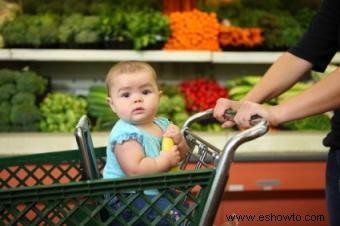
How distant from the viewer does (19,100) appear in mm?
2715

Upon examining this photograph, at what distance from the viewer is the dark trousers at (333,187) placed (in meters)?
1.41

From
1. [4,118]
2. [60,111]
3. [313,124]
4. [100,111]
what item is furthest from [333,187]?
[4,118]

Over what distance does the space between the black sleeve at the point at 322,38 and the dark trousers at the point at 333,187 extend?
26 cm

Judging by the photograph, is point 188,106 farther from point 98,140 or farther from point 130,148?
point 130,148

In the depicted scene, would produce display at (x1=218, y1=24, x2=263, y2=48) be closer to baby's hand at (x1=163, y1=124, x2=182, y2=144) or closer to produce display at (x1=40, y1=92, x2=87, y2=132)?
produce display at (x1=40, y1=92, x2=87, y2=132)

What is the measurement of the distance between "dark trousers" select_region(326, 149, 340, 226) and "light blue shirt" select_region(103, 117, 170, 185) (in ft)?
1.61

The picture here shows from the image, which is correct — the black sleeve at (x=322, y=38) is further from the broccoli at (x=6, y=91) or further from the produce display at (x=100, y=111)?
the broccoli at (x=6, y=91)

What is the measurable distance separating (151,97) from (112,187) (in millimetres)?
392

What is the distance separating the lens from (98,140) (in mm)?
2543

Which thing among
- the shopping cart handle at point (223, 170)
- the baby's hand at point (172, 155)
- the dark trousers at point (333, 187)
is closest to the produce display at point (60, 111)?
the baby's hand at point (172, 155)

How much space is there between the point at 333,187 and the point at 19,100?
1.82m

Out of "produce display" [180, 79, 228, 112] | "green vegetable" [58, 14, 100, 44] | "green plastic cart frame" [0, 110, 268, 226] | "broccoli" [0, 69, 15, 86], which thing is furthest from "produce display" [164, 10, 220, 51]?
"green plastic cart frame" [0, 110, 268, 226]

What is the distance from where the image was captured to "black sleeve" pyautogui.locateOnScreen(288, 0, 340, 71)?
1383mm

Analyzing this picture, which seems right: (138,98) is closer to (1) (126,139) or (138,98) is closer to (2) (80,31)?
(1) (126,139)
